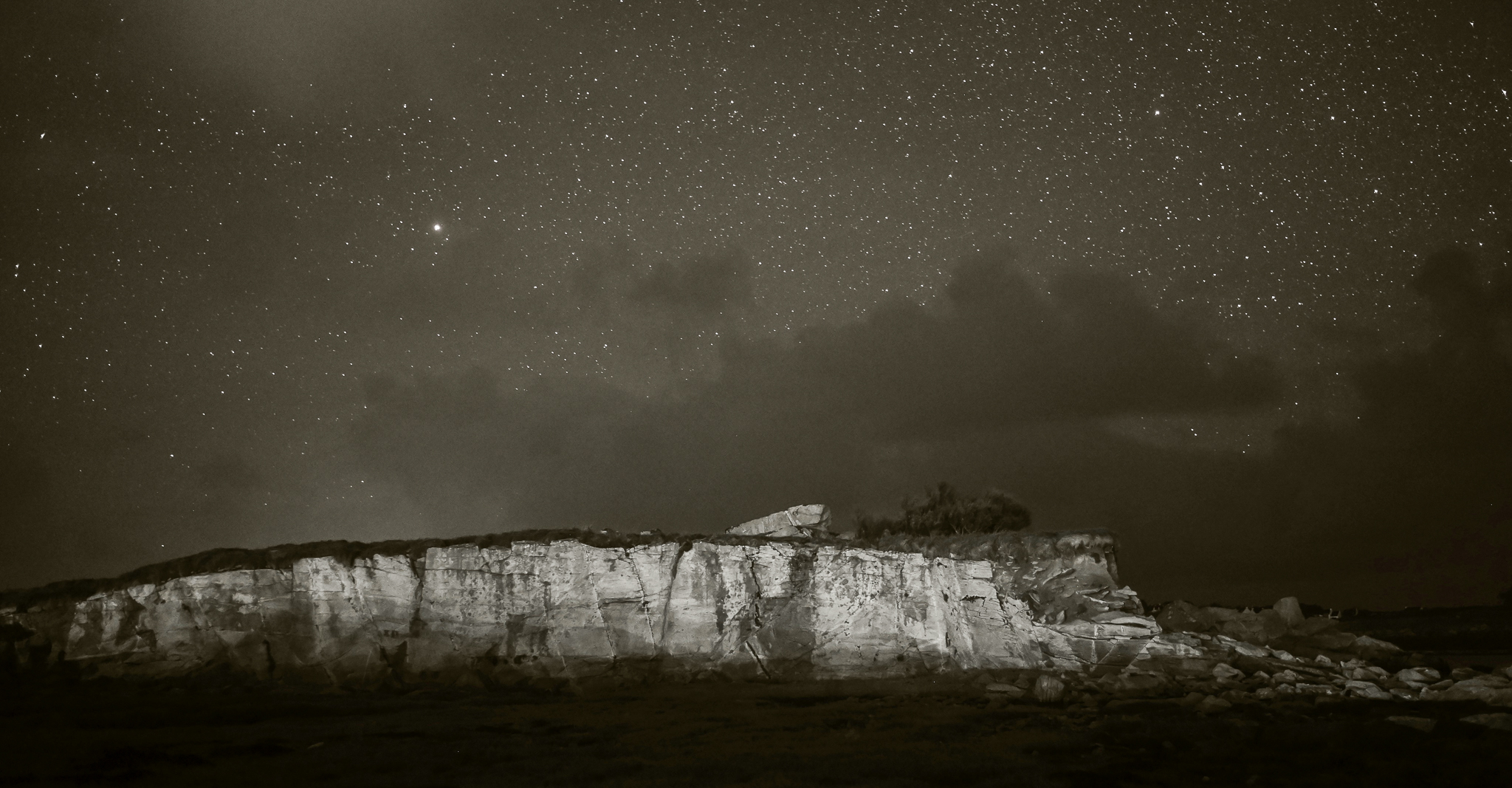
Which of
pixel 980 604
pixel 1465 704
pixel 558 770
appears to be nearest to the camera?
pixel 558 770

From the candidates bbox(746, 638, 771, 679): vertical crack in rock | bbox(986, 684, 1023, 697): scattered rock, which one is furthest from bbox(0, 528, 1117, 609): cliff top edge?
bbox(986, 684, 1023, 697): scattered rock

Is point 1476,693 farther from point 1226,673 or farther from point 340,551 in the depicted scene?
point 340,551

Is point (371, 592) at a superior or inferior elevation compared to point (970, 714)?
superior

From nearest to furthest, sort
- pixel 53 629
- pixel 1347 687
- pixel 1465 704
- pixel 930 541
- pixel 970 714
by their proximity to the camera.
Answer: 1. pixel 970 714
2. pixel 1465 704
3. pixel 1347 687
4. pixel 53 629
5. pixel 930 541

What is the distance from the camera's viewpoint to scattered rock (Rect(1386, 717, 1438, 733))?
18.8 meters

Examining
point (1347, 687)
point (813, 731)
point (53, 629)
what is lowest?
point (1347, 687)

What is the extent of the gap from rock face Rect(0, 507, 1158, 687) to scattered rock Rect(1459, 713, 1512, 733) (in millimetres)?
11582

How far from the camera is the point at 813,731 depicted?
62.1ft

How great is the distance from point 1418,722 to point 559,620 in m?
27.3

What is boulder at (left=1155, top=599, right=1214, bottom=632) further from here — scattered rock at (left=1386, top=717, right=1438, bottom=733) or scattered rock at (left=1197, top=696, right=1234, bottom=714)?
scattered rock at (left=1386, top=717, right=1438, bottom=733)

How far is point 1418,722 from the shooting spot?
19250mm

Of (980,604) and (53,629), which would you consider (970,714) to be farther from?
(53,629)

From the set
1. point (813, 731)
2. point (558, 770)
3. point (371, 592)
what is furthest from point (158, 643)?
point (813, 731)

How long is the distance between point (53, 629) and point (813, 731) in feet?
107
